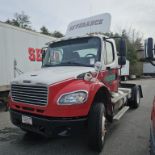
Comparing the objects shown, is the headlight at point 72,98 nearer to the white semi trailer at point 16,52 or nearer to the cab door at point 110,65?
the cab door at point 110,65

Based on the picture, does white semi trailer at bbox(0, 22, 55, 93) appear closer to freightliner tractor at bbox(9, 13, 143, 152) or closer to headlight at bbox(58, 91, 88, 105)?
freightliner tractor at bbox(9, 13, 143, 152)

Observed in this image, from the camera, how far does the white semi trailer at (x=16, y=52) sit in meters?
8.70

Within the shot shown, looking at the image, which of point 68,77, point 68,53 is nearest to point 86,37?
point 68,53

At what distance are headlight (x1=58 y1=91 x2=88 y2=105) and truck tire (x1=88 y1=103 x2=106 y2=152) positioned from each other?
420 millimetres

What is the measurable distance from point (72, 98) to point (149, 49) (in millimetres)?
1552

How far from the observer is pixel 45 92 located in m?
4.30

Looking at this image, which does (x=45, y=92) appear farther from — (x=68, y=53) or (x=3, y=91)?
(x=3, y=91)

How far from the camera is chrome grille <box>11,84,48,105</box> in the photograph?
433cm

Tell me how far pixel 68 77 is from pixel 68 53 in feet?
4.19

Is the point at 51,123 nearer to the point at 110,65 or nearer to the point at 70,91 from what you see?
the point at 70,91

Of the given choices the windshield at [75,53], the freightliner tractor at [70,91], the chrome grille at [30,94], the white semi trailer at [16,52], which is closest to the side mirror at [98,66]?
the freightliner tractor at [70,91]

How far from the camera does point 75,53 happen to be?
5562mm

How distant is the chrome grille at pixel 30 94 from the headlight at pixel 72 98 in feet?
1.02

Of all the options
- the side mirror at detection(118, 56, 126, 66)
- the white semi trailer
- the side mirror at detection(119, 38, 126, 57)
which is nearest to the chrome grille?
the side mirror at detection(119, 38, 126, 57)
